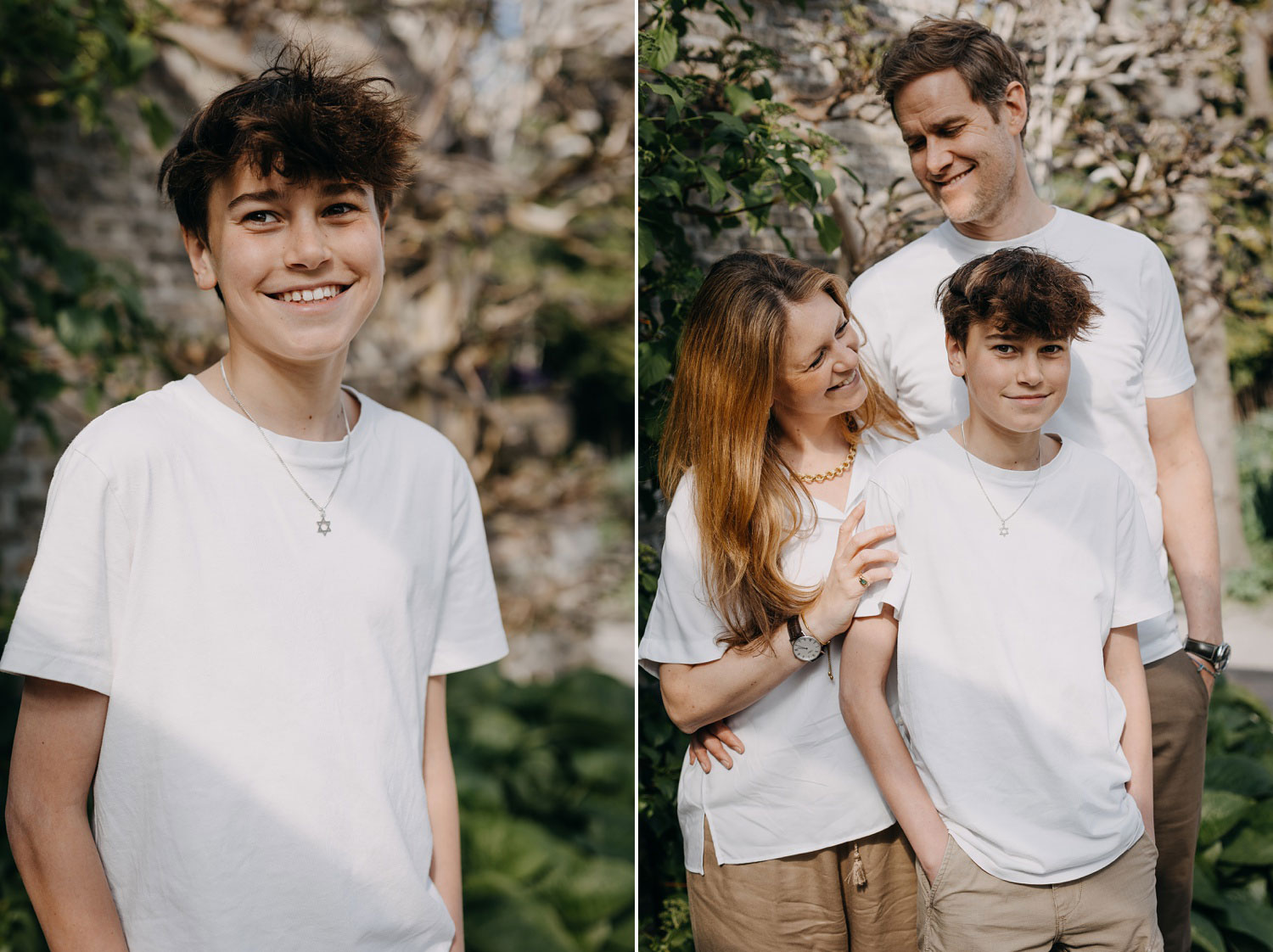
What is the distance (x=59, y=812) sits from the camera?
3.81ft

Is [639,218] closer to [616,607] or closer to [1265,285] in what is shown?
[1265,285]

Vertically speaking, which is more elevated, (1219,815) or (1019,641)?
(1019,641)

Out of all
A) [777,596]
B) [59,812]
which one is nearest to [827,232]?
[777,596]

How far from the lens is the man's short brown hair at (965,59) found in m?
1.66

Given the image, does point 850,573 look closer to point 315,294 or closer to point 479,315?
point 315,294

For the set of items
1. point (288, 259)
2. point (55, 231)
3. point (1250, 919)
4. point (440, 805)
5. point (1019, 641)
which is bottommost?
point (1250, 919)

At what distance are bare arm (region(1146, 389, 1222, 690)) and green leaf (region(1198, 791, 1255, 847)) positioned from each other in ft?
4.35

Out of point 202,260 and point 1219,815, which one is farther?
point 1219,815

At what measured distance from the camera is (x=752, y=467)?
1.65m

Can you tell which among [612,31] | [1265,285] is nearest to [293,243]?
[1265,285]

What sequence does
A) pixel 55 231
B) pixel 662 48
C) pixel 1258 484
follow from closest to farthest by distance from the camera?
pixel 662 48 → pixel 55 231 → pixel 1258 484

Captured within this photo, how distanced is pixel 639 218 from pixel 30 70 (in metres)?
3.19

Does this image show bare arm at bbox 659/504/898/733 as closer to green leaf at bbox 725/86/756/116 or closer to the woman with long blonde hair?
the woman with long blonde hair

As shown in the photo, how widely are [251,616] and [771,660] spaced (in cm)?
78
